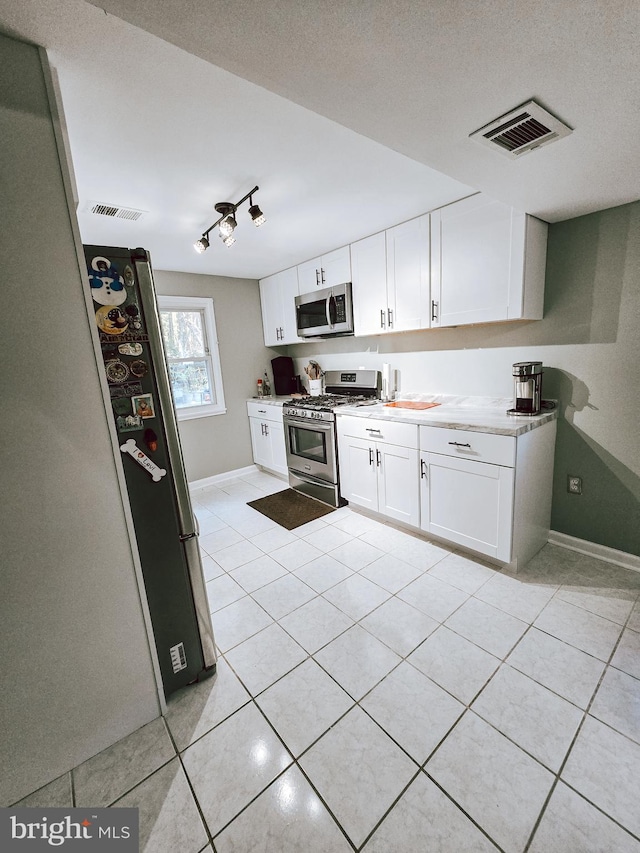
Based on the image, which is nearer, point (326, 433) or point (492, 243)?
point (492, 243)

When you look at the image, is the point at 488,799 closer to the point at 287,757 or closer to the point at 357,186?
the point at 287,757

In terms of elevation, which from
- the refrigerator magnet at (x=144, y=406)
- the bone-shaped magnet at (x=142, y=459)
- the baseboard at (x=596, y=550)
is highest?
the refrigerator magnet at (x=144, y=406)

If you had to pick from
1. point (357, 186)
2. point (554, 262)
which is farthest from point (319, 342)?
point (554, 262)

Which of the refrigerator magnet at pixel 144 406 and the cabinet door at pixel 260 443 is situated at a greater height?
the refrigerator magnet at pixel 144 406

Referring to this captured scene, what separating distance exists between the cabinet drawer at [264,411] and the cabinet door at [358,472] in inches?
42.2

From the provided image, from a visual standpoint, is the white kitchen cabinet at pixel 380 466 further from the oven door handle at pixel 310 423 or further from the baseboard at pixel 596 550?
the baseboard at pixel 596 550

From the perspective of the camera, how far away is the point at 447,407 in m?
2.90

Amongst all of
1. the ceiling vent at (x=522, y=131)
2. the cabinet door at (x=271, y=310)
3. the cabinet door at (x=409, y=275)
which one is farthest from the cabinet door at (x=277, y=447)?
the ceiling vent at (x=522, y=131)

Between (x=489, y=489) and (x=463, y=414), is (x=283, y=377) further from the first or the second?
(x=489, y=489)

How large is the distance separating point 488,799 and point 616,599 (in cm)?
144

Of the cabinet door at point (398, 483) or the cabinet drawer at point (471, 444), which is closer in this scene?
the cabinet drawer at point (471, 444)

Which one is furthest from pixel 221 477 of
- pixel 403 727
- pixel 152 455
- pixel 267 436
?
pixel 403 727

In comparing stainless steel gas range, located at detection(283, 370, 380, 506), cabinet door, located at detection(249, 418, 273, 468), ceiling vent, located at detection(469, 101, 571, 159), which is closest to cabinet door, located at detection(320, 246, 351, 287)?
stainless steel gas range, located at detection(283, 370, 380, 506)

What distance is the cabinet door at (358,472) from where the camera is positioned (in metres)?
2.98
